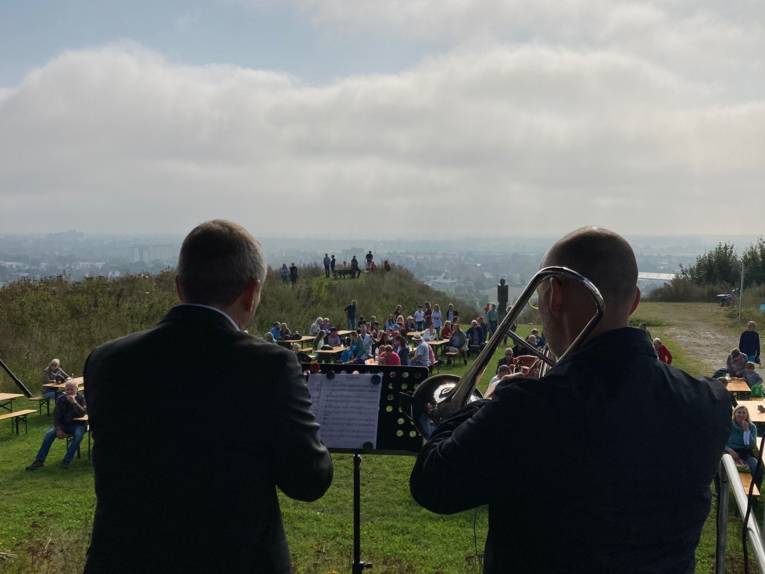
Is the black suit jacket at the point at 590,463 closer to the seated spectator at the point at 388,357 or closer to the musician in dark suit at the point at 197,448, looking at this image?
the musician in dark suit at the point at 197,448

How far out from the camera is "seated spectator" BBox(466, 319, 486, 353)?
2167 centimetres

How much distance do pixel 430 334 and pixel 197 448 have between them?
67.5 ft

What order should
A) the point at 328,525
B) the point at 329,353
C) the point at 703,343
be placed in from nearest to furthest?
the point at 328,525 → the point at 329,353 → the point at 703,343

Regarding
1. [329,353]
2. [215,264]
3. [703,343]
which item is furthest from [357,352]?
[215,264]

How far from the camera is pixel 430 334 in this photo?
22344 mm

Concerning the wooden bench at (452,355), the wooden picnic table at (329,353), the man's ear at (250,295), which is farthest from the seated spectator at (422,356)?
the man's ear at (250,295)

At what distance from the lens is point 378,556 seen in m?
7.14

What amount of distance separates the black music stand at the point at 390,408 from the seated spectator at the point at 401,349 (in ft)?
46.6

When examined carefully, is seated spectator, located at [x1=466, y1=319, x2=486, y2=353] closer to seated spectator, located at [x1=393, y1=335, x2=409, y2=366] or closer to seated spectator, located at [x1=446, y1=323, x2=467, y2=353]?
seated spectator, located at [x1=446, y1=323, x2=467, y2=353]

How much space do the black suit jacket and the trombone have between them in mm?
115

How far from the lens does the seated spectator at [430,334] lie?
70.9 feet

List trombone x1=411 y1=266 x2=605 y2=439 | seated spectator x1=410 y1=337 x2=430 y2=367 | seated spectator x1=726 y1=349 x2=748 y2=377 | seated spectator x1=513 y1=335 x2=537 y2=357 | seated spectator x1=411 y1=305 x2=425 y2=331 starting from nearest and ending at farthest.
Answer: trombone x1=411 y1=266 x2=605 y2=439 < seated spectator x1=513 y1=335 x2=537 y2=357 < seated spectator x1=726 y1=349 x2=748 y2=377 < seated spectator x1=410 y1=337 x2=430 y2=367 < seated spectator x1=411 y1=305 x2=425 y2=331

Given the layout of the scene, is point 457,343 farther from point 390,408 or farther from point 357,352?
point 390,408

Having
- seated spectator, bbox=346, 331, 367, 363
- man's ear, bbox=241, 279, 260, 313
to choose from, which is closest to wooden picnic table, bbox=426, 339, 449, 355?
seated spectator, bbox=346, 331, 367, 363
